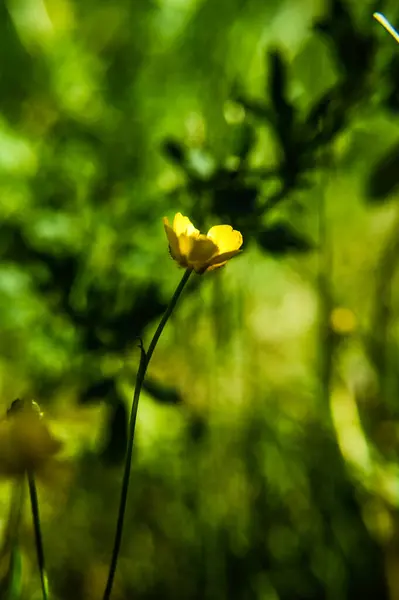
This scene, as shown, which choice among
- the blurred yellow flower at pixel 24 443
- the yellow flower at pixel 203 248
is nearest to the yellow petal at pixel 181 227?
the yellow flower at pixel 203 248

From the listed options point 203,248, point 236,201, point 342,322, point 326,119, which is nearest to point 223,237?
point 203,248

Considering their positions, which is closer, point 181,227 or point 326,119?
point 181,227

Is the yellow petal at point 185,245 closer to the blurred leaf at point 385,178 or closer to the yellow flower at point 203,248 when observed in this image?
the yellow flower at point 203,248

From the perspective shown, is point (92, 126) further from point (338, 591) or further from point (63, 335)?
point (338, 591)

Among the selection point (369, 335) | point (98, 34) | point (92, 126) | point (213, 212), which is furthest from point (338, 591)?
point (98, 34)

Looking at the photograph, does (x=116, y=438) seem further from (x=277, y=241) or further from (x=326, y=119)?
(x=326, y=119)

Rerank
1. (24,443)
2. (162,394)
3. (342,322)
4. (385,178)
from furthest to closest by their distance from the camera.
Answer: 1. (342,322)
2. (385,178)
3. (162,394)
4. (24,443)
